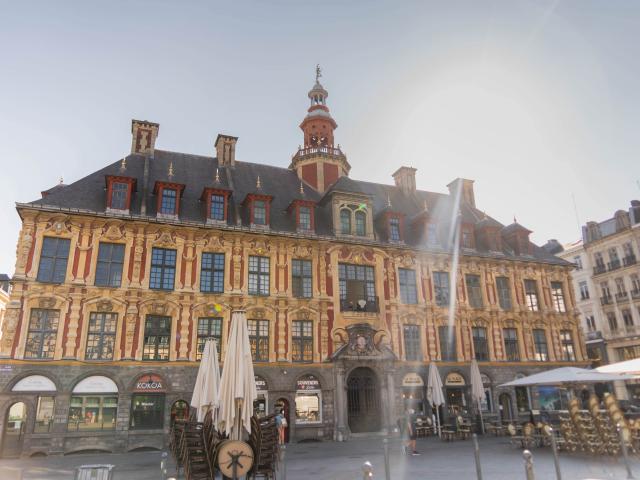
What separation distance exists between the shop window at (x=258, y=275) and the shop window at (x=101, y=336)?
6.70 metres

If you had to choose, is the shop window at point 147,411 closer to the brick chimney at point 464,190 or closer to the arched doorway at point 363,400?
the arched doorway at point 363,400

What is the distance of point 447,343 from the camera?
27719 mm

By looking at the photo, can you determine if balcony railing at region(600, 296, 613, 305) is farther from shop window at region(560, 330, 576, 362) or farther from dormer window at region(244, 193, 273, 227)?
dormer window at region(244, 193, 273, 227)

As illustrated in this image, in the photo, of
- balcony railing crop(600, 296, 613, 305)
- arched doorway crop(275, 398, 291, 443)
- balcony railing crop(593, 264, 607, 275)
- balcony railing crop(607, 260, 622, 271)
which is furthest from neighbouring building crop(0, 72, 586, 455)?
balcony railing crop(593, 264, 607, 275)

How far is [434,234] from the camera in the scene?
1186 inches

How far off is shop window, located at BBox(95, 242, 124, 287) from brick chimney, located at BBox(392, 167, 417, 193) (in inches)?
817

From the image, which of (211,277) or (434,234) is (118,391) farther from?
(434,234)

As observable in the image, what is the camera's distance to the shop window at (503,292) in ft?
98.5

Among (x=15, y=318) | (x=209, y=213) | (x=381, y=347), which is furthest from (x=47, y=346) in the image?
(x=381, y=347)

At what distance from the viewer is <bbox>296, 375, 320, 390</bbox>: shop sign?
23.8 metres

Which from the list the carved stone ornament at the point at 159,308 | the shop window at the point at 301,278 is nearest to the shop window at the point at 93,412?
the carved stone ornament at the point at 159,308

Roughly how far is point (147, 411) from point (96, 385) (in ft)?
8.22

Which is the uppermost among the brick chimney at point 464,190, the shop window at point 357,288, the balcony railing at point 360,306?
the brick chimney at point 464,190

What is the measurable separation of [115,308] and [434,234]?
19.2m
